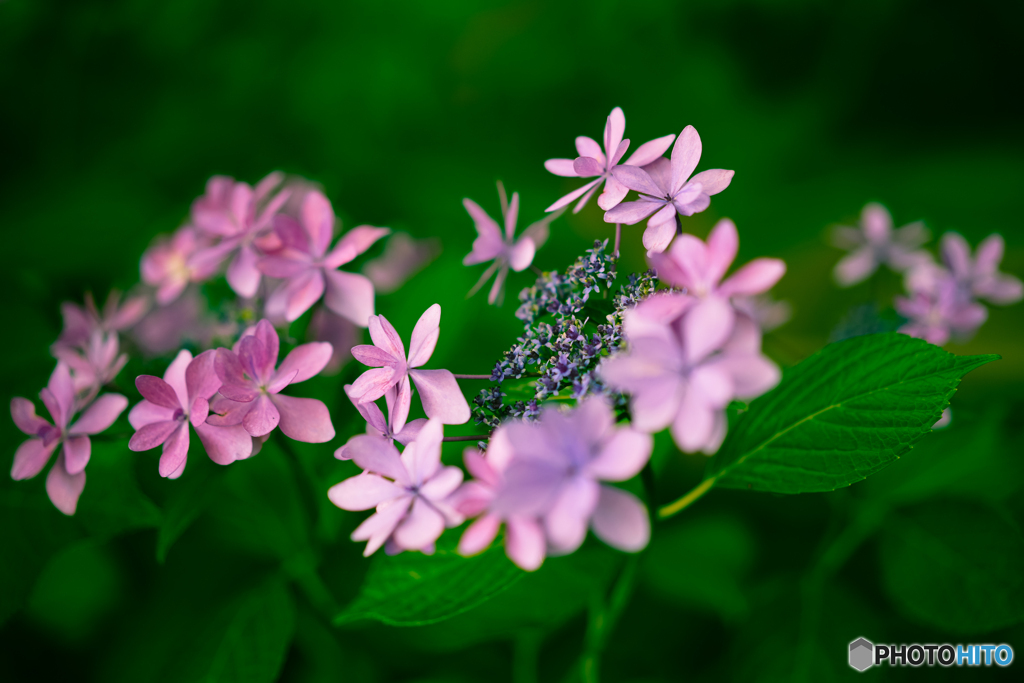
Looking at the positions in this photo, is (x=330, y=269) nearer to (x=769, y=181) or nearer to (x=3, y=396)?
(x=3, y=396)

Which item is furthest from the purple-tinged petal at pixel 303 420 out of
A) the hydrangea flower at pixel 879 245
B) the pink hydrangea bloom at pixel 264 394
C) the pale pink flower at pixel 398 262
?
the hydrangea flower at pixel 879 245

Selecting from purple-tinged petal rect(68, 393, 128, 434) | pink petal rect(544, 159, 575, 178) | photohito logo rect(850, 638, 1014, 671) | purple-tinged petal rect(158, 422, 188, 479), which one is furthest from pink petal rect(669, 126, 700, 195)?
photohito logo rect(850, 638, 1014, 671)

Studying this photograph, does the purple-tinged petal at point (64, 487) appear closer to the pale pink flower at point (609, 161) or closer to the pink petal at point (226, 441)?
the pink petal at point (226, 441)

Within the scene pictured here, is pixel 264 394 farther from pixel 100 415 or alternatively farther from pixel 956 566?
pixel 956 566

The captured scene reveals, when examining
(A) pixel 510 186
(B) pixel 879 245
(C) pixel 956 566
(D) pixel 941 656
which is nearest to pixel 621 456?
(C) pixel 956 566

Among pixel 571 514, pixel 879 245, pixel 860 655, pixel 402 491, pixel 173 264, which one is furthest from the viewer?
pixel 879 245

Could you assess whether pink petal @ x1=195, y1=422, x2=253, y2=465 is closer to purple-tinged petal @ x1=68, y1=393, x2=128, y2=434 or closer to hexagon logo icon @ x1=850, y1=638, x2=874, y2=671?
purple-tinged petal @ x1=68, y1=393, x2=128, y2=434

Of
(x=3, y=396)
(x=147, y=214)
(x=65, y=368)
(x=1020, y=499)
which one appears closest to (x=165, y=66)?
(x=147, y=214)
